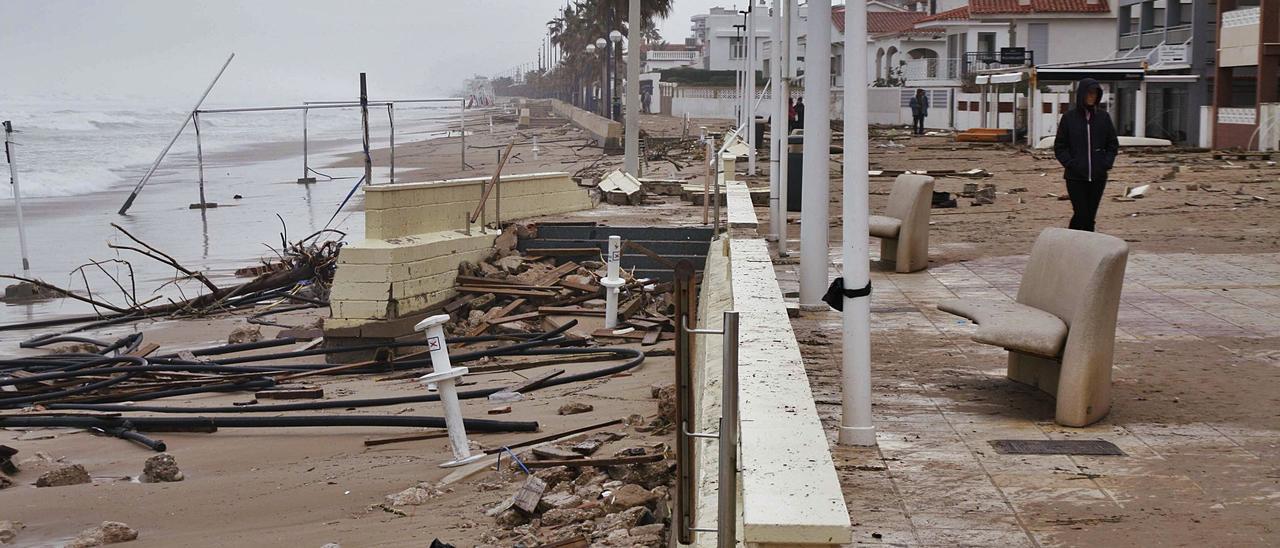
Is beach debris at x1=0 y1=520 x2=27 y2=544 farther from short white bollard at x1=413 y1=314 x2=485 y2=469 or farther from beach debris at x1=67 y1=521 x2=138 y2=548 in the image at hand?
short white bollard at x1=413 y1=314 x2=485 y2=469

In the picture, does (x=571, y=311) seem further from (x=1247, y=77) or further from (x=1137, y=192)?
(x=1247, y=77)

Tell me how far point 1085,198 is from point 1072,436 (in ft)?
19.2

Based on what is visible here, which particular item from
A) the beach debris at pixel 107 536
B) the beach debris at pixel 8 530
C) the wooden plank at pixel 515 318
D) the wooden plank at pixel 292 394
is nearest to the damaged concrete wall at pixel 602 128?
the wooden plank at pixel 515 318

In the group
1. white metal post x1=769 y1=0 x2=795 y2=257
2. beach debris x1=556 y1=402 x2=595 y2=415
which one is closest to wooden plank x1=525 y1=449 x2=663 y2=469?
beach debris x1=556 y1=402 x2=595 y2=415

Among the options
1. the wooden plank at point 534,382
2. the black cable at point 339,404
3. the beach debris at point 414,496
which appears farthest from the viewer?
the wooden plank at point 534,382

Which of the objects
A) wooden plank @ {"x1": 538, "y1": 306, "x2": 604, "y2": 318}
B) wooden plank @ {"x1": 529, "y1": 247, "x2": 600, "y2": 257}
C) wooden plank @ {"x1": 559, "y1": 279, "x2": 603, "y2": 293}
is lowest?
wooden plank @ {"x1": 538, "y1": 306, "x2": 604, "y2": 318}

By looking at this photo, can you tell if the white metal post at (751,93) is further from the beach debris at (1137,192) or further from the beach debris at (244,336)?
the beach debris at (244,336)

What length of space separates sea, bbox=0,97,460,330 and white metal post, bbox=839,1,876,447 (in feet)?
42.1

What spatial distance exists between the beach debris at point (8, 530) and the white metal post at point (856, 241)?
4.57 m

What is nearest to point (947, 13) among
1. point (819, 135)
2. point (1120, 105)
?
point (1120, 105)

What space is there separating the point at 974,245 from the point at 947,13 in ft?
214

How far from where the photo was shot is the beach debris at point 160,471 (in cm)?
869

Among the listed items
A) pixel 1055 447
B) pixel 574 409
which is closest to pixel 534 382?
pixel 574 409

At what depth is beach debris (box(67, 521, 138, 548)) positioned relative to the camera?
A: 7156mm
